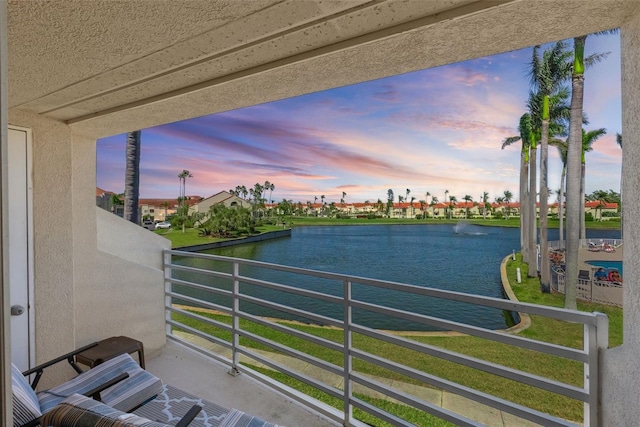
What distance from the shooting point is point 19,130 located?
2.54 m

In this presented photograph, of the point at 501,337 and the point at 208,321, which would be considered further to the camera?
the point at 208,321

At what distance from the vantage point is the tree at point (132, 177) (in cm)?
892

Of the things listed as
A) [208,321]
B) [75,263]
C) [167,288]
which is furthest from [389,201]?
[75,263]

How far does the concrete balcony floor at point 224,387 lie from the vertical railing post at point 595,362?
152 centimetres

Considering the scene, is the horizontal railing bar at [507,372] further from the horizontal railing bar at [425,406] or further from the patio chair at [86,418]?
the patio chair at [86,418]

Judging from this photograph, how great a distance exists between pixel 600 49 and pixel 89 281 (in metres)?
18.6

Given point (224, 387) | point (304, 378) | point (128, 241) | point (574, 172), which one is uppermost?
point (574, 172)

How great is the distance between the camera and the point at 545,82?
16016 millimetres

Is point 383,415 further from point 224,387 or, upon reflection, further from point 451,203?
point 451,203

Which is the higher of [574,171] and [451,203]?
[574,171]

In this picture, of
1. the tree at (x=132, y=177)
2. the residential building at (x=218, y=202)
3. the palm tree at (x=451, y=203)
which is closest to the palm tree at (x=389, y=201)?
the palm tree at (x=451, y=203)

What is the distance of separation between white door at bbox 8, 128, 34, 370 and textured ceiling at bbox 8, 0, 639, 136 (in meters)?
0.59

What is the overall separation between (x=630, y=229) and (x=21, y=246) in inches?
139

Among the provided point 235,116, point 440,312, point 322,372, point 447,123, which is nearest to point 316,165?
point 235,116
